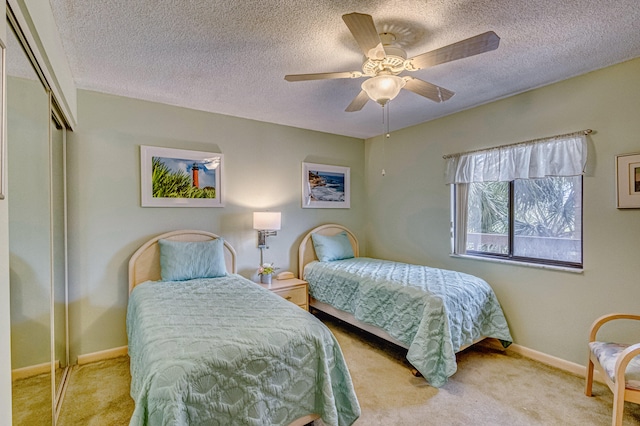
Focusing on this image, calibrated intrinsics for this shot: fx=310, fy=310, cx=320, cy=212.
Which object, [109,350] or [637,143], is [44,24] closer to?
[109,350]

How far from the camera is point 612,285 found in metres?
2.46

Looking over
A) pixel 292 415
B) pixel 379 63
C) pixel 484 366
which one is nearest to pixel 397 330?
pixel 484 366

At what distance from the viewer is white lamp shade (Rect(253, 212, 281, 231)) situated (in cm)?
356

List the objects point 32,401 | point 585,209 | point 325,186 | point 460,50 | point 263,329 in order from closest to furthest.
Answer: point 32,401 < point 460,50 < point 263,329 < point 585,209 < point 325,186

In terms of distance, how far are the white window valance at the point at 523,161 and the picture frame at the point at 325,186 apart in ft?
4.95

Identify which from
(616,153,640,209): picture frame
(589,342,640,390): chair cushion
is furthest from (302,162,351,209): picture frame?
(589,342,640,390): chair cushion

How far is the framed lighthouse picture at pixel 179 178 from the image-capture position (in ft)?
10.4

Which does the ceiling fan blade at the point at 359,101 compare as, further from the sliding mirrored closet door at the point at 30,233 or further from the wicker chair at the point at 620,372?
the wicker chair at the point at 620,372

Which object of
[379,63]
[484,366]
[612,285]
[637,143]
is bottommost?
[484,366]

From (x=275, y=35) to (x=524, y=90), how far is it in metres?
2.41

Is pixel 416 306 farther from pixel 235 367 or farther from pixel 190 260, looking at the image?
pixel 190 260

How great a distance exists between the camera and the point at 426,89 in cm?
221

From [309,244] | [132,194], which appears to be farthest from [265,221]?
[132,194]

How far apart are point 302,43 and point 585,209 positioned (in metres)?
2.65
